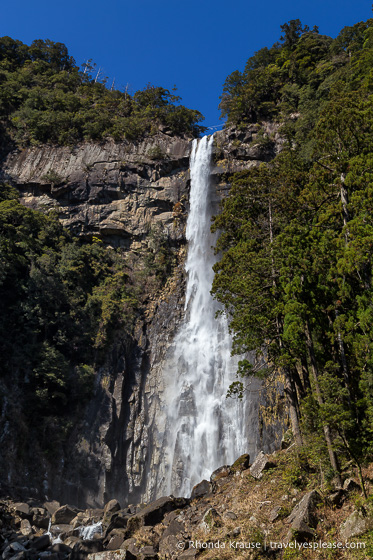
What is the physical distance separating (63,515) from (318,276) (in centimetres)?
1414

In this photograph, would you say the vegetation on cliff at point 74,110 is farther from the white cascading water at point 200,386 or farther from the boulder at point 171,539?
the boulder at point 171,539

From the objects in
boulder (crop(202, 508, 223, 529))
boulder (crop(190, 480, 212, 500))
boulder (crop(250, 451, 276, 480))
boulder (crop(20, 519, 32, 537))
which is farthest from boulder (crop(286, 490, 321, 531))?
boulder (crop(20, 519, 32, 537))

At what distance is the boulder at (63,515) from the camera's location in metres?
16.4

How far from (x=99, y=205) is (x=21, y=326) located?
40.4 feet

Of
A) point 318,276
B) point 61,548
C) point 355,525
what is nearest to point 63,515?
point 61,548

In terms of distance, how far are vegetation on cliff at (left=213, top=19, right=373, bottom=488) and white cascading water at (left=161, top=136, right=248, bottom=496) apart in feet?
23.6

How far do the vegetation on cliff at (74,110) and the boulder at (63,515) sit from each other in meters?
28.3

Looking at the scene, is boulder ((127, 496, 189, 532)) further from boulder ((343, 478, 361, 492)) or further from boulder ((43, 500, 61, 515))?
boulder ((43, 500, 61, 515))

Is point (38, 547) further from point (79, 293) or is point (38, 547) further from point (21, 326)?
point (79, 293)

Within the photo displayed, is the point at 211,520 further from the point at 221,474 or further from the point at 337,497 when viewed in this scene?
the point at 221,474

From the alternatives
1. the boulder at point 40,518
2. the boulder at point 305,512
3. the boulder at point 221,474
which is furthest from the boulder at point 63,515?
the boulder at point 305,512

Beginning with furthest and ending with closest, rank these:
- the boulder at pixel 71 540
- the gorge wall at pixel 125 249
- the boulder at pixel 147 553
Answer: the gorge wall at pixel 125 249, the boulder at pixel 71 540, the boulder at pixel 147 553

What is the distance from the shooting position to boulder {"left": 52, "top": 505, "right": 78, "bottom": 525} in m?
16.4

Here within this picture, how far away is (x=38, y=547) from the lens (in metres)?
13.3
